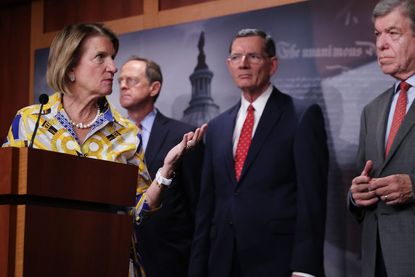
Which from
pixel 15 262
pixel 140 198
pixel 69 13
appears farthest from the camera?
pixel 69 13

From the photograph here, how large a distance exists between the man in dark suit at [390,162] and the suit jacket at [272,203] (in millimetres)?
225

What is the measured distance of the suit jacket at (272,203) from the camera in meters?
3.30

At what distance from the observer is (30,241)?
1947 mm

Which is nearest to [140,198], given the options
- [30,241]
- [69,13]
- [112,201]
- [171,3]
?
[112,201]

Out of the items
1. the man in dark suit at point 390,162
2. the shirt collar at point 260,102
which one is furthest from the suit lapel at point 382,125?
the shirt collar at point 260,102

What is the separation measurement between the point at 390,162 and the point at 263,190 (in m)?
0.64

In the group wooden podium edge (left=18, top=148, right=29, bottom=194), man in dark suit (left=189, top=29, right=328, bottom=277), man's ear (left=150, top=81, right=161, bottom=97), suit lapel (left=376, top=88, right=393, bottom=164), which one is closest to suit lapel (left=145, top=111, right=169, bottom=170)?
man's ear (left=150, top=81, right=161, bottom=97)

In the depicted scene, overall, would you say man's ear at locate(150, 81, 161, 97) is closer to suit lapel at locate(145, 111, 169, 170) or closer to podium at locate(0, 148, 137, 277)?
suit lapel at locate(145, 111, 169, 170)

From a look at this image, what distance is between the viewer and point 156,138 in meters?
4.29

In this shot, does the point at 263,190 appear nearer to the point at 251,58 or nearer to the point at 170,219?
the point at 251,58

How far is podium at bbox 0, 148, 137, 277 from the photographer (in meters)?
1.94

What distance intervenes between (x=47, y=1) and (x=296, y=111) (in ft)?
9.22

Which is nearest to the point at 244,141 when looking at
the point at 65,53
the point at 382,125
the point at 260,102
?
the point at 260,102

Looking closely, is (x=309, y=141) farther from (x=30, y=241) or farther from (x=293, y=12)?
(x=30, y=241)
